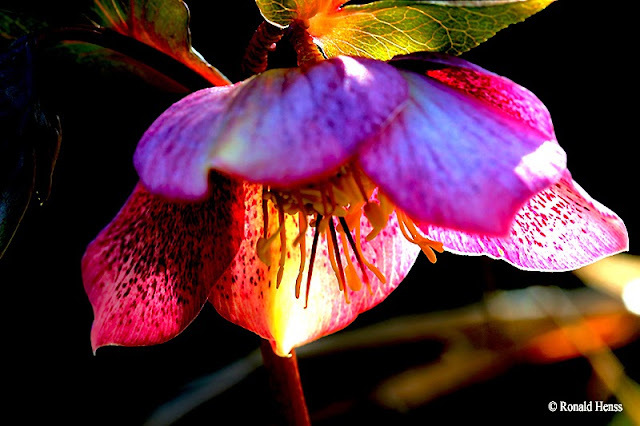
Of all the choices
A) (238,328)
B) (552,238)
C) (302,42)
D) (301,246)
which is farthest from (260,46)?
(238,328)

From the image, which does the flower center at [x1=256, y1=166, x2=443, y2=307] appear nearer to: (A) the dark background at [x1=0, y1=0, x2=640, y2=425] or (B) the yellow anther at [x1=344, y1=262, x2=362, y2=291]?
(B) the yellow anther at [x1=344, y1=262, x2=362, y2=291]

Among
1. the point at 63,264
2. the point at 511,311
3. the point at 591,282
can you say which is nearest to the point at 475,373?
the point at 511,311

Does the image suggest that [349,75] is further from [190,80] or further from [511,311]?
[511,311]

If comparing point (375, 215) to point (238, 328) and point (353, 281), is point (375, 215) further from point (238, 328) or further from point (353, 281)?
point (238, 328)

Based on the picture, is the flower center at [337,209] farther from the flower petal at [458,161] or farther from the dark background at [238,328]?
the dark background at [238,328]

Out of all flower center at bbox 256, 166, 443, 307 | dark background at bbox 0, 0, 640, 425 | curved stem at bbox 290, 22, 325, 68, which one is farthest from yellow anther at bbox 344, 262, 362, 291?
dark background at bbox 0, 0, 640, 425
